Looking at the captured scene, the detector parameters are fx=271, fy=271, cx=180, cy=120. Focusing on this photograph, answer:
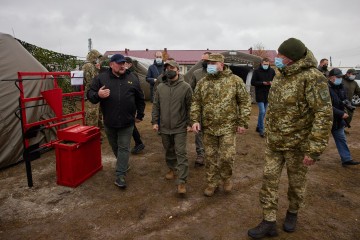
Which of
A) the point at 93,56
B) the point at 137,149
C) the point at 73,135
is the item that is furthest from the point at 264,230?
the point at 93,56

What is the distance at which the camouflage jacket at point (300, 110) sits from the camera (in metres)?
2.61

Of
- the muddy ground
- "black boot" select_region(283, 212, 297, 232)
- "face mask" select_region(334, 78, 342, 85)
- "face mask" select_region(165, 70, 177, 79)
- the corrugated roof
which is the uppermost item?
the corrugated roof

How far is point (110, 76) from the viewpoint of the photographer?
4.07 m

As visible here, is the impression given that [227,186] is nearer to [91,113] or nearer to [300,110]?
[300,110]

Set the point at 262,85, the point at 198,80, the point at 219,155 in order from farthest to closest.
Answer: the point at 262,85 → the point at 198,80 → the point at 219,155

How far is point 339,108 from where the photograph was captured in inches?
197

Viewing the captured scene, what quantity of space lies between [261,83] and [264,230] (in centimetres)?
484

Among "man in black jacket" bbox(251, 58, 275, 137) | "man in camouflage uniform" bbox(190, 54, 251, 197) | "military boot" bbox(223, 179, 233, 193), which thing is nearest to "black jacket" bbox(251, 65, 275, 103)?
"man in black jacket" bbox(251, 58, 275, 137)

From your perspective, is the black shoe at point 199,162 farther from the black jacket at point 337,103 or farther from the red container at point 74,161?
the black jacket at point 337,103

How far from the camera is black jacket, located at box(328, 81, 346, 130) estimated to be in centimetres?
493

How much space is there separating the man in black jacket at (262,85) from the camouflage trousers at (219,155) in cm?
361

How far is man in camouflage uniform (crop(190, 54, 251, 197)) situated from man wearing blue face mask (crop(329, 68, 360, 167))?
2226 mm

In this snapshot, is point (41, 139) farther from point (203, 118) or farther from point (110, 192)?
point (203, 118)

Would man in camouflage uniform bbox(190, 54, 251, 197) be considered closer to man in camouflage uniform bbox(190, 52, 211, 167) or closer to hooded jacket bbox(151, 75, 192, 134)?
hooded jacket bbox(151, 75, 192, 134)
